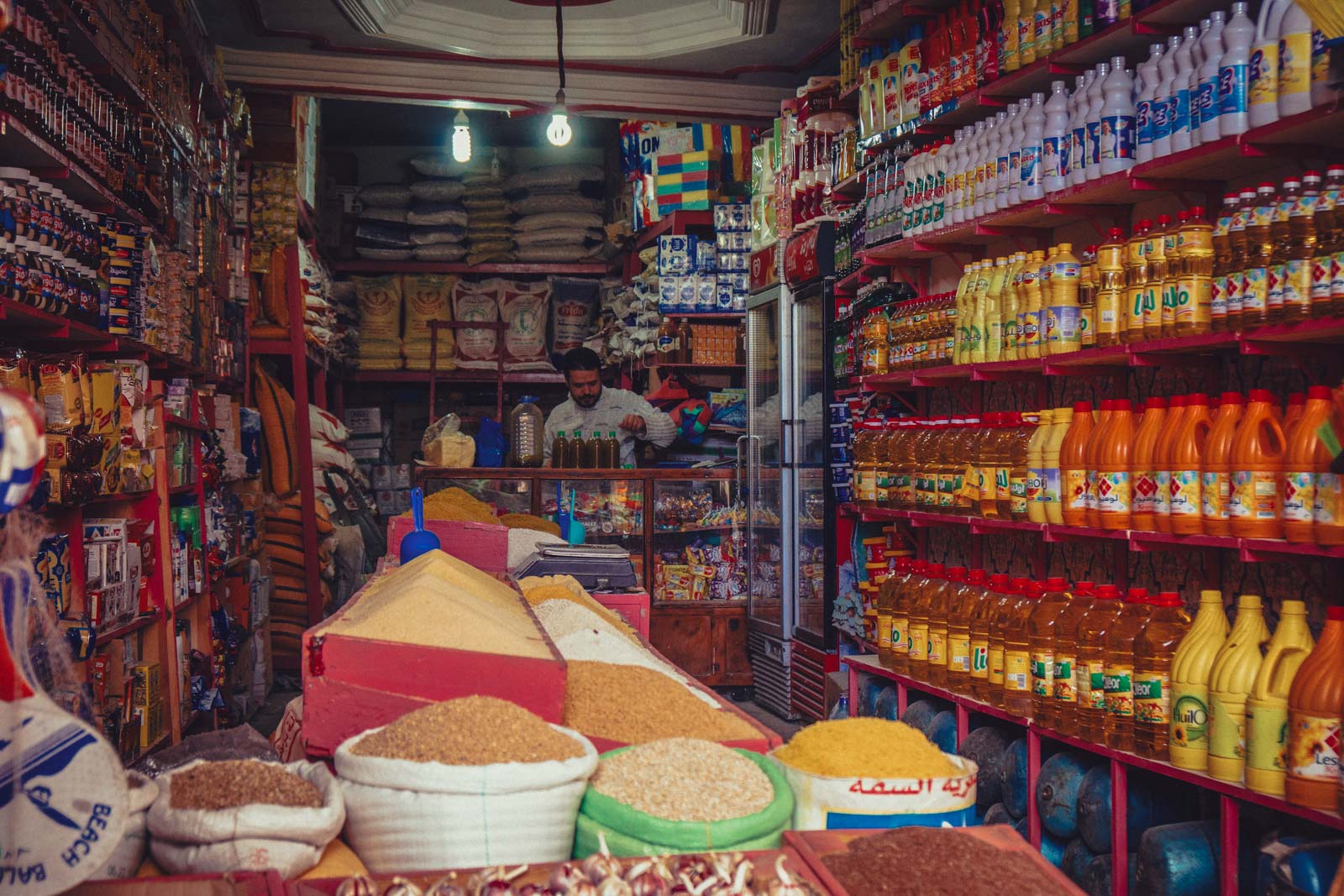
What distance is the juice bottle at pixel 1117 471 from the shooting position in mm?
3137

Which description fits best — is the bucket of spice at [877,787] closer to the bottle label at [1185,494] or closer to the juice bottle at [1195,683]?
the juice bottle at [1195,683]

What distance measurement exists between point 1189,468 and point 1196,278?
1.56ft

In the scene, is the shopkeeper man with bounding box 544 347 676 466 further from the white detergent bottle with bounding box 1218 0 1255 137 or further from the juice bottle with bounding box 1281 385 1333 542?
the juice bottle with bounding box 1281 385 1333 542

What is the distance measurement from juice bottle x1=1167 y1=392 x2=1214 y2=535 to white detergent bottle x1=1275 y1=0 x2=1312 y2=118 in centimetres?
71

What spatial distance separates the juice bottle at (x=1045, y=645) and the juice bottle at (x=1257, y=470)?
2.39 ft

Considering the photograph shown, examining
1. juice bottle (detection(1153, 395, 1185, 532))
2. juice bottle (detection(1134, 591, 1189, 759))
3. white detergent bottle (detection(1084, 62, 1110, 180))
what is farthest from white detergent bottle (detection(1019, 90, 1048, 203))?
juice bottle (detection(1134, 591, 1189, 759))

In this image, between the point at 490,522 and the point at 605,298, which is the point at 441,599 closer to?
the point at 490,522

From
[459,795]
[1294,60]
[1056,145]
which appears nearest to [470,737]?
[459,795]

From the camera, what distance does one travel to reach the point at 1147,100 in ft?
10.4

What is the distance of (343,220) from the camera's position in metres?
9.78

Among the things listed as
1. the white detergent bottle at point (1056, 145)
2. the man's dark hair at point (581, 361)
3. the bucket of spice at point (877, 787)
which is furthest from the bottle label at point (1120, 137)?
the man's dark hair at point (581, 361)

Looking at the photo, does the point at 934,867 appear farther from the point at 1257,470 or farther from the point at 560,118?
the point at 560,118

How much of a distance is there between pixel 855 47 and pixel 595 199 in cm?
530

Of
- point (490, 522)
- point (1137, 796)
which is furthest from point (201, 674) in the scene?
point (1137, 796)
